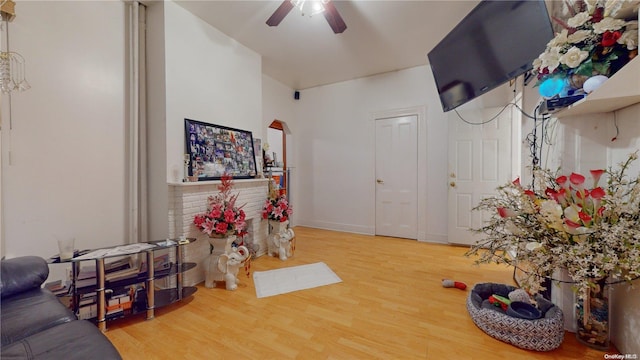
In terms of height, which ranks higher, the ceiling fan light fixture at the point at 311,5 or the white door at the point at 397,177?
the ceiling fan light fixture at the point at 311,5

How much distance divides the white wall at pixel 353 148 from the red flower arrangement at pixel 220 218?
2.41 metres

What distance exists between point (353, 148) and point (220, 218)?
9.12ft

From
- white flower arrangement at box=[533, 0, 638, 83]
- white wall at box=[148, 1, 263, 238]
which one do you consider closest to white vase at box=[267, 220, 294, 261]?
white wall at box=[148, 1, 263, 238]

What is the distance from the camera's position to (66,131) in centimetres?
197

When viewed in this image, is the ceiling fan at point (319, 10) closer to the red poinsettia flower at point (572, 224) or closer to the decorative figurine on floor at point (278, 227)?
the decorative figurine on floor at point (278, 227)

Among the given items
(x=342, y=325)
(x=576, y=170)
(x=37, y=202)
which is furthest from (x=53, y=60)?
(x=576, y=170)

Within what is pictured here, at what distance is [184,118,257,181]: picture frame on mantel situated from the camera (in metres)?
2.51

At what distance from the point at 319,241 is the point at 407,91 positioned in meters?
2.85

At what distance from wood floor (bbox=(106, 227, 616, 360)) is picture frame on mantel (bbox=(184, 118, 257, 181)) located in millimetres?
1198

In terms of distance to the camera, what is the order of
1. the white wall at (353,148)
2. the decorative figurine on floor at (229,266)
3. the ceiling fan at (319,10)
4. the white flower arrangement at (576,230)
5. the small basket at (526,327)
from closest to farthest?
1. the white flower arrangement at (576,230)
2. the small basket at (526,327)
3. the ceiling fan at (319,10)
4. the decorative figurine on floor at (229,266)
5. the white wall at (353,148)

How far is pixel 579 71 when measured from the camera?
139 centimetres

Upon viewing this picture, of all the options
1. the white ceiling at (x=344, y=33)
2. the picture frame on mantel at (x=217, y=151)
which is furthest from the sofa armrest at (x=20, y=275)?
the white ceiling at (x=344, y=33)

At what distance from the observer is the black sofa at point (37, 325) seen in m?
0.98

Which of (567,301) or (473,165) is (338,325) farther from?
(473,165)
